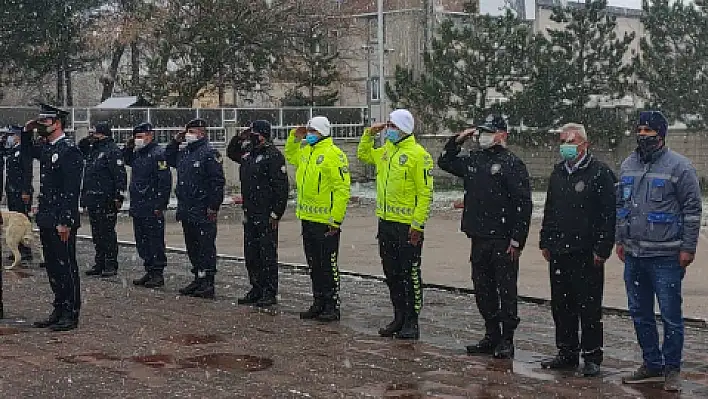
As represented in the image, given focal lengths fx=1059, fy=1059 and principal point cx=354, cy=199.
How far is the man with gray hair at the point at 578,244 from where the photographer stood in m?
7.57

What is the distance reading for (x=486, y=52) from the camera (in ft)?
103

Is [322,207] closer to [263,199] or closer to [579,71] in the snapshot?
[263,199]

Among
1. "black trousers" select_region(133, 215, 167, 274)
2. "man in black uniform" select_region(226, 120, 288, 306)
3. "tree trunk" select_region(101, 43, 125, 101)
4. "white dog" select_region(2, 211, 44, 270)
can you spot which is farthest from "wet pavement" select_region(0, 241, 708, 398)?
"tree trunk" select_region(101, 43, 125, 101)

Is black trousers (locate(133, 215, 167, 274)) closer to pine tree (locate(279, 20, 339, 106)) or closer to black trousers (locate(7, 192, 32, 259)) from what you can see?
black trousers (locate(7, 192, 32, 259))

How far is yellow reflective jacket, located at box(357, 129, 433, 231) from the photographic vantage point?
29.2ft

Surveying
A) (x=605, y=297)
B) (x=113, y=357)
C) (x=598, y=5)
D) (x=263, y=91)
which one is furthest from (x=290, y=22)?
(x=113, y=357)

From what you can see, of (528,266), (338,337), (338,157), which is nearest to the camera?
(338,337)

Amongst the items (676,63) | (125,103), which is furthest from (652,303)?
(125,103)

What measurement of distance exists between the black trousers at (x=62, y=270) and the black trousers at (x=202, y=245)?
2.08 metres

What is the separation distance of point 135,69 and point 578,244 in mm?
30793

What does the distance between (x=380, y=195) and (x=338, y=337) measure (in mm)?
1276

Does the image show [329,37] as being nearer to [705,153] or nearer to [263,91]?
[263,91]

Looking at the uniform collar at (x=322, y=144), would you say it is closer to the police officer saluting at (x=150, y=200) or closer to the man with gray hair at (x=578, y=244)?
the man with gray hair at (x=578, y=244)

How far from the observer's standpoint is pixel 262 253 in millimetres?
10875
